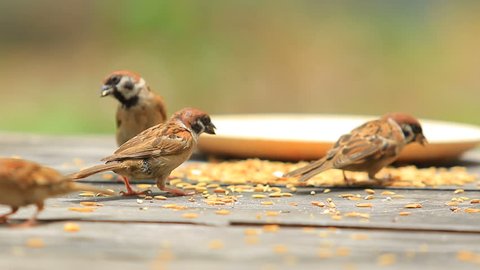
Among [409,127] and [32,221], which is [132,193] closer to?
[32,221]

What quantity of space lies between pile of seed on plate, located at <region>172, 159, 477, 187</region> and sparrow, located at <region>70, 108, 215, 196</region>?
34 cm

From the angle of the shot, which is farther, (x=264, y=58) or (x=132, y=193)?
(x=264, y=58)

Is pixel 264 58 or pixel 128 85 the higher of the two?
pixel 264 58

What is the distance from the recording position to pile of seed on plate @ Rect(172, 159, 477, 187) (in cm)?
472

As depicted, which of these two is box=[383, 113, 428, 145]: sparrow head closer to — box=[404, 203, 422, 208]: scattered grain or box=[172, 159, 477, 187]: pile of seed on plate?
box=[172, 159, 477, 187]: pile of seed on plate

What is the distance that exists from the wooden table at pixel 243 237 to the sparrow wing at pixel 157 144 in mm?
333

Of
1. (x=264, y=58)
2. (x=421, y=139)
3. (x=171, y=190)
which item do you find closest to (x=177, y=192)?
(x=171, y=190)

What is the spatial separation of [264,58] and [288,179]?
7.23m

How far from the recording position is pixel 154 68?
11203 millimetres

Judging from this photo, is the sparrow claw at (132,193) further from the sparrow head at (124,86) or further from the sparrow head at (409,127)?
the sparrow head at (409,127)

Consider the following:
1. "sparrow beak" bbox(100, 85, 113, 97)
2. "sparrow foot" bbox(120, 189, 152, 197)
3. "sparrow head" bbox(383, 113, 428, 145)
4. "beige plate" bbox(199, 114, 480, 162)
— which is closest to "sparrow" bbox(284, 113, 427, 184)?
"sparrow head" bbox(383, 113, 428, 145)

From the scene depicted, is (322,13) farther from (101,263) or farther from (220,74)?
(101,263)

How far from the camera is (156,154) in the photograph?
4.34m

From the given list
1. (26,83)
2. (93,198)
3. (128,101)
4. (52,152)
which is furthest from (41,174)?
(26,83)
